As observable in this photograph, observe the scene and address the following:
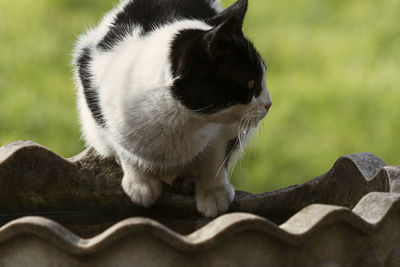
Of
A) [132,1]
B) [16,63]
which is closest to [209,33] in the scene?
[132,1]

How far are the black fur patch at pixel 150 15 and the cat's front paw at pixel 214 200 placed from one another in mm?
474

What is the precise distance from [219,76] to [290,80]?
139cm

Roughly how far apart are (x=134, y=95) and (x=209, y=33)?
28cm

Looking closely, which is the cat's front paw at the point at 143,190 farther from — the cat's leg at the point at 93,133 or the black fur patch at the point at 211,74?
the black fur patch at the point at 211,74

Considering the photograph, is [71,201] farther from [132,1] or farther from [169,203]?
[132,1]

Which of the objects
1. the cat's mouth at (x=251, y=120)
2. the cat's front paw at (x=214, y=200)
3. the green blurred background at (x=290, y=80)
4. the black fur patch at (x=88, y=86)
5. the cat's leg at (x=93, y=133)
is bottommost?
the green blurred background at (x=290, y=80)

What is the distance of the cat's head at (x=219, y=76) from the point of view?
141cm

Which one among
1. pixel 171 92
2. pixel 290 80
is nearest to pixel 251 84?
pixel 171 92

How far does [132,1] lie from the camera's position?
6.30 feet

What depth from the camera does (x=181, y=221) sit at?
173 centimetres

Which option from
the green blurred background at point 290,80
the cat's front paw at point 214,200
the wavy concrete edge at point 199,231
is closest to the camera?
the wavy concrete edge at point 199,231

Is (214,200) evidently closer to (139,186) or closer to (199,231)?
(139,186)

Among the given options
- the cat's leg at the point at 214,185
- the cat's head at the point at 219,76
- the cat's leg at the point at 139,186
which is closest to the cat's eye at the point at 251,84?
the cat's head at the point at 219,76

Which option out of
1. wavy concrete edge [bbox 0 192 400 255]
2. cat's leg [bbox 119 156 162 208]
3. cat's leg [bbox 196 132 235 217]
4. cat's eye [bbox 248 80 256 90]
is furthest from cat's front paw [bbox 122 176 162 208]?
→ wavy concrete edge [bbox 0 192 400 255]
